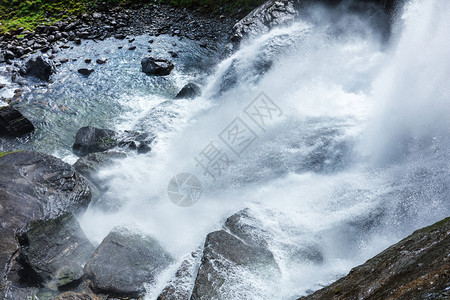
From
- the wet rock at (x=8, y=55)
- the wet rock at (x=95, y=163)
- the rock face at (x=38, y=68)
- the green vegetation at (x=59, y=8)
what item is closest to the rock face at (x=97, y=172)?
the wet rock at (x=95, y=163)

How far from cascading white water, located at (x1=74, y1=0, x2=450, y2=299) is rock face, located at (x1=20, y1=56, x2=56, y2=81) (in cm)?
486

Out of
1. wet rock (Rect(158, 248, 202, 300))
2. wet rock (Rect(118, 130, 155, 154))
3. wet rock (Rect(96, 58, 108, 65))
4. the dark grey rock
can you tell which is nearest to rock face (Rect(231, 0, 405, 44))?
wet rock (Rect(96, 58, 108, 65))

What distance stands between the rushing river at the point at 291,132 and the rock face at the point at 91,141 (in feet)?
1.64

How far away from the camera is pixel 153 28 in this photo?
18.4 m

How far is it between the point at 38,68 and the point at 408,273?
15.8 m

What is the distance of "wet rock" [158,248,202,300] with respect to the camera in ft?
22.0

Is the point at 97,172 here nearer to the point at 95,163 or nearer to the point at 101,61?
the point at 95,163

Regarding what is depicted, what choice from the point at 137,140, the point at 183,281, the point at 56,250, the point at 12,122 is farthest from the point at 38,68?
the point at 183,281

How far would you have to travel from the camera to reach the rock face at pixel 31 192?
23.9 feet

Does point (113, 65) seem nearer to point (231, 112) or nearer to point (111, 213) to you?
point (231, 112)

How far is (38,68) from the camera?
47.2ft

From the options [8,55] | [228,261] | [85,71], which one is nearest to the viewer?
[228,261]

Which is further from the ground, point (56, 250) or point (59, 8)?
point (56, 250)

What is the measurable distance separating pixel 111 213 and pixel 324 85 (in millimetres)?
9037
